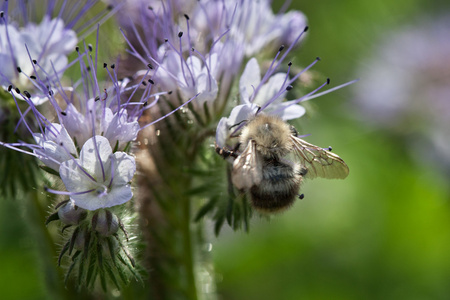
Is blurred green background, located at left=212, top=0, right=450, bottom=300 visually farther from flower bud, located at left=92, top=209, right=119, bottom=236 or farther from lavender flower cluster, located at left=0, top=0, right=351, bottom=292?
flower bud, located at left=92, top=209, right=119, bottom=236

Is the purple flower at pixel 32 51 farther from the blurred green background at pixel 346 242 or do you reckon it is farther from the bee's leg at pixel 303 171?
the blurred green background at pixel 346 242

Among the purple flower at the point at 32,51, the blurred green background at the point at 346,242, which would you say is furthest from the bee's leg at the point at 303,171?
the blurred green background at the point at 346,242

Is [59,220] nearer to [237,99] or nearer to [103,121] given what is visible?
[103,121]

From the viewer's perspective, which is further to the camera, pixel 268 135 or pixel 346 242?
pixel 346 242

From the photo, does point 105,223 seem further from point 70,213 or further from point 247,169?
point 247,169

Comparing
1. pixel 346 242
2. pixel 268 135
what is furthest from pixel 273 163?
pixel 346 242

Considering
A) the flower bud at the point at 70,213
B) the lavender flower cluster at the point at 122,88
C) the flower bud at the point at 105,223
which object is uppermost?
the lavender flower cluster at the point at 122,88
